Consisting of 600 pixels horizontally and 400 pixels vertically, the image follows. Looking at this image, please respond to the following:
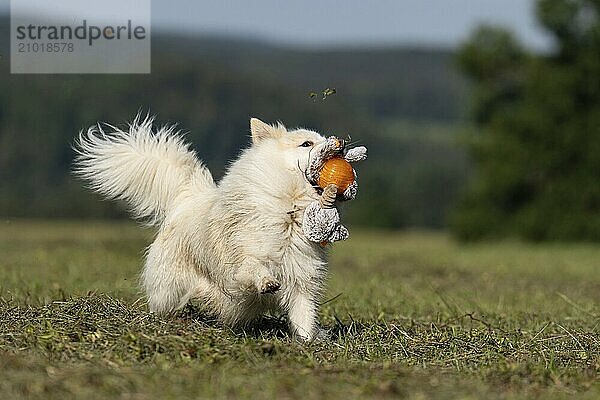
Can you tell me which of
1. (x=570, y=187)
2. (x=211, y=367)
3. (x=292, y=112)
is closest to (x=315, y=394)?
(x=211, y=367)

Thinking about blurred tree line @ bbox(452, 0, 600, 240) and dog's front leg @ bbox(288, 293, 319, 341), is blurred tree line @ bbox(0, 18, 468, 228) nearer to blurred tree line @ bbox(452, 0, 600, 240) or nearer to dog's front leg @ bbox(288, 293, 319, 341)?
blurred tree line @ bbox(452, 0, 600, 240)

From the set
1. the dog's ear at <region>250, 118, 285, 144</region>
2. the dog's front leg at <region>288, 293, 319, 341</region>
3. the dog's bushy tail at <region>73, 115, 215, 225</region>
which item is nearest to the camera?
the dog's front leg at <region>288, 293, 319, 341</region>

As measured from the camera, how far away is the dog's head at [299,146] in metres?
6.66

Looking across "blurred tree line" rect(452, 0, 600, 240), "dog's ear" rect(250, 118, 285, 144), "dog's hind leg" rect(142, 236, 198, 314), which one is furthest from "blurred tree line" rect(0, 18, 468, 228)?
"dog's ear" rect(250, 118, 285, 144)

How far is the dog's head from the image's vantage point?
262 inches

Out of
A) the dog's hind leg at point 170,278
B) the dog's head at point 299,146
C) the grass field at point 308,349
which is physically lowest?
the grass field at point 308,349

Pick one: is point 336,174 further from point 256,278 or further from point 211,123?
point 211,123

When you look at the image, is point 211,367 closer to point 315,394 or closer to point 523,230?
point 315,394

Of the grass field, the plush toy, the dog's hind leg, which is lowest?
the grass field

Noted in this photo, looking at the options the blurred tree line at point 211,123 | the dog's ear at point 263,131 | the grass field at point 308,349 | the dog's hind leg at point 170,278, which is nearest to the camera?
the grass field at point 308,349

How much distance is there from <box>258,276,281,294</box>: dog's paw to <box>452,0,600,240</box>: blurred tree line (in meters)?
24.3

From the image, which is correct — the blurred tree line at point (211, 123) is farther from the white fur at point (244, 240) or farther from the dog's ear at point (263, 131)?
the dog's ear at point (263, 131)

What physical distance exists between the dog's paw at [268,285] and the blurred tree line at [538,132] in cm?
2426

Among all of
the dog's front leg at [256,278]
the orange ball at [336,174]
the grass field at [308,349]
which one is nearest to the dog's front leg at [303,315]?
the grass field at [308,349]
